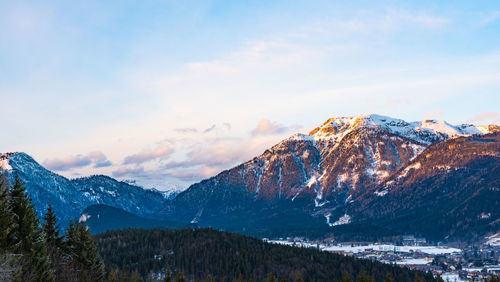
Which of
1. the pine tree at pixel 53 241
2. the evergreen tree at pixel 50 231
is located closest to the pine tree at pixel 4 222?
the pine tree at pixel 53 241

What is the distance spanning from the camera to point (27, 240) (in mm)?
62688

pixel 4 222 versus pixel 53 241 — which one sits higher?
pixel 4 222

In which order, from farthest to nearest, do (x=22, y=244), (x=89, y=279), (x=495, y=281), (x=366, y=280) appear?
(x=366, y=280), (x=495, y=281), (x=89, y=279), (x=22, y=244)

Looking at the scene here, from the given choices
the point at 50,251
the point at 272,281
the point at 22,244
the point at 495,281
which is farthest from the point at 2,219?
the point at 495,281

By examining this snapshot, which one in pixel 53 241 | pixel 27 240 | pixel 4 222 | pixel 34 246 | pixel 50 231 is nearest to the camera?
pixel 4 222

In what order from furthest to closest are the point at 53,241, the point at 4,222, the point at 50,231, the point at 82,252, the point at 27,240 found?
the point at 82,252 < the point at 53,241 < the point at 50,231 < the point at 27,240 < the point at 4,222

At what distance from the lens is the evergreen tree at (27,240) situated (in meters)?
60.2

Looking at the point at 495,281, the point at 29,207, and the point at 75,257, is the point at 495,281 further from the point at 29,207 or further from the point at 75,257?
the point at 29,207

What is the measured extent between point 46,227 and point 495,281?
165m

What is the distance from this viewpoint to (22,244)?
62750 millimetres

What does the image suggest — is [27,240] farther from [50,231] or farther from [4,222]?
[50,231]

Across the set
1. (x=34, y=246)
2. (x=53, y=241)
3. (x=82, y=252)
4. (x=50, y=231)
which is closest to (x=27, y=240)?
(x=34, y=246)

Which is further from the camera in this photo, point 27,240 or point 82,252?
point 82,252

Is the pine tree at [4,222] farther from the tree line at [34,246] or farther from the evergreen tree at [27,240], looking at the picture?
the evergreen tree at [27,240]
